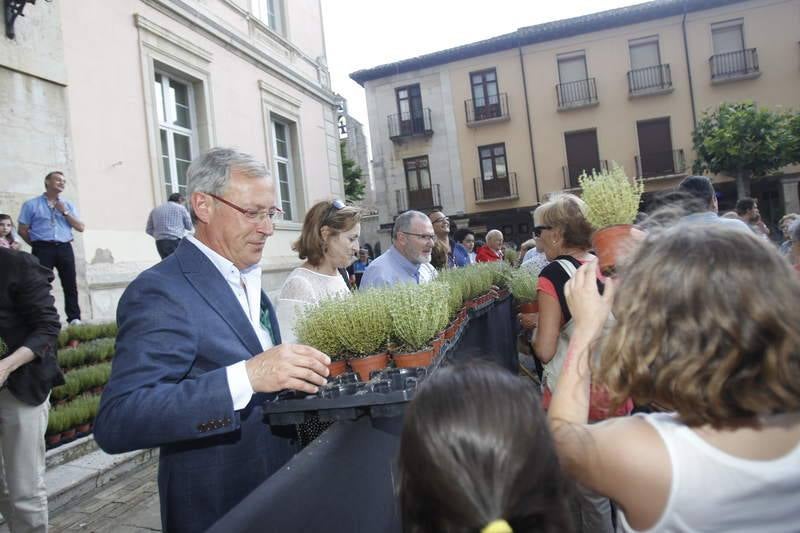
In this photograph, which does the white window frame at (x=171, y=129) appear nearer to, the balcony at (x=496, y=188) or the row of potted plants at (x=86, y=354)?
the row of potted plants at (x=86, y=354)

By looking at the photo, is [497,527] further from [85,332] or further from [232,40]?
[232,40]

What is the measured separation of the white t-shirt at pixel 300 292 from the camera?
8.80 ft

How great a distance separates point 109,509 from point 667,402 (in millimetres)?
3662

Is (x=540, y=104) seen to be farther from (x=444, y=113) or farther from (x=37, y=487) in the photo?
(x=37, y=487)

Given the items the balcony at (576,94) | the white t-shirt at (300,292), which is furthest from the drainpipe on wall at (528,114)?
the white t-shirt at (300,292)

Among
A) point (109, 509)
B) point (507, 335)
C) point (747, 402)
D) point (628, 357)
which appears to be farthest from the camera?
point (507, 335)

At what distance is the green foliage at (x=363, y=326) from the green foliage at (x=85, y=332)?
4.43m

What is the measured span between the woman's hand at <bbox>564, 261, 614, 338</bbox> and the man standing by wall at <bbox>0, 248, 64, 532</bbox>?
2.71m

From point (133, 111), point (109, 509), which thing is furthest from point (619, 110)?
point (109, 509)

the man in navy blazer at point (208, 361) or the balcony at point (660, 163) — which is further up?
the balcony at point (660, 163)

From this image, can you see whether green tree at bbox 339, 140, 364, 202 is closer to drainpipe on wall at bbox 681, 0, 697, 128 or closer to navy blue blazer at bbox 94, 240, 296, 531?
drainpipe on wall at bbox 681, 0, 697, 128

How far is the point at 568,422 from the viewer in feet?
4.16

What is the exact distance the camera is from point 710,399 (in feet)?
3.57

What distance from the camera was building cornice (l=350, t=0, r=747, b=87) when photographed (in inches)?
871
